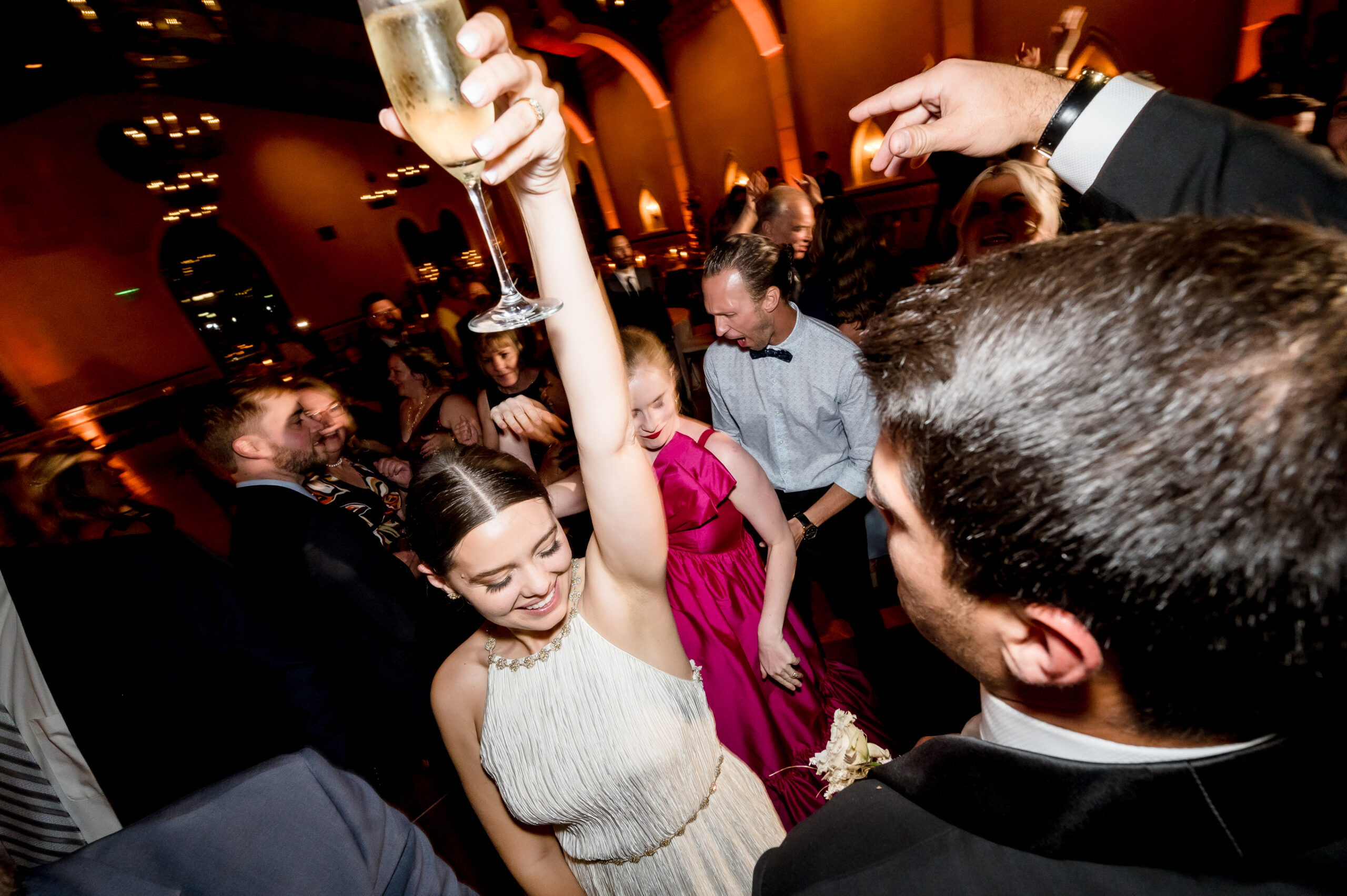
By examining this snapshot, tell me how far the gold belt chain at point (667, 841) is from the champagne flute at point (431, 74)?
1427 millimetres

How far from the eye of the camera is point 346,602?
2.36 m

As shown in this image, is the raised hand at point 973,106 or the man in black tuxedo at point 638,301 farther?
the man in black tuxedo at point 638,301

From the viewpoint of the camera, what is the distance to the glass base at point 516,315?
816 millimetres

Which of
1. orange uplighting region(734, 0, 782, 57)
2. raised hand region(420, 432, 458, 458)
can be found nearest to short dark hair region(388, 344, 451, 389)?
raised hand region(420, 432, 458, 458)

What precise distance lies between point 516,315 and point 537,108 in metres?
0.28

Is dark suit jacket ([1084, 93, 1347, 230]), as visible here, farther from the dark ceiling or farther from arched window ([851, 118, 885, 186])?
arched window ([851, 118, 885, 186])

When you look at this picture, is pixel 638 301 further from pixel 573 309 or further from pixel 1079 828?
pixel 1079 828

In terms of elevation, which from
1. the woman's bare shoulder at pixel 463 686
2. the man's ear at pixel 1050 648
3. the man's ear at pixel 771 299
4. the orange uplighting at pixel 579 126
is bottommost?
the woman's bare shoulder at pixel 463 686

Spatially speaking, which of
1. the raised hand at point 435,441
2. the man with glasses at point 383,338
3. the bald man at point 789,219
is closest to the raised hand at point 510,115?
the raised hand at point 435,441

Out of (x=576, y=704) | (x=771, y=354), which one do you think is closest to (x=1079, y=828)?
(x=576, y=704)

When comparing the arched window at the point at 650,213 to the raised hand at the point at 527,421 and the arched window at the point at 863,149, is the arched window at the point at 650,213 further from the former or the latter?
the raised hand at the point at 527,421

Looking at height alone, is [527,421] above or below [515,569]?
below

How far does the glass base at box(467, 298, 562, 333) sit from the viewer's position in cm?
82

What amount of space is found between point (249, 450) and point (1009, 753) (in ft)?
9.48
